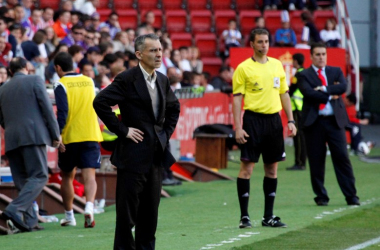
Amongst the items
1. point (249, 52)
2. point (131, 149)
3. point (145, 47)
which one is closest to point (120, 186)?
point (131, 149)

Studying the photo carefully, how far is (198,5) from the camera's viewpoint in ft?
88.0

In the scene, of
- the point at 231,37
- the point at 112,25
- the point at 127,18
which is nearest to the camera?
the point at 112,25

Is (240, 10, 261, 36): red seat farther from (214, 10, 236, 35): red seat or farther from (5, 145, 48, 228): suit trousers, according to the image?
(5, 145, 48, 228): suit trousers

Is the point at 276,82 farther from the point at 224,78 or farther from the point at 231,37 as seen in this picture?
the point at 231,37

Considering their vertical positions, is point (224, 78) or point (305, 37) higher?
point (305, 37)

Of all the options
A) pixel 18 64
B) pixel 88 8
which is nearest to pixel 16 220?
pixel 18 64

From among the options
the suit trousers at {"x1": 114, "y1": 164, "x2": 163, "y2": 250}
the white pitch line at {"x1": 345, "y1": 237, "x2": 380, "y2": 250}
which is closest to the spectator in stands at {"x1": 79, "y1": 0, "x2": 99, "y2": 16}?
the white pitch line at {"x1": 345, "y1": 237, "x2": 380, "y2": 250}

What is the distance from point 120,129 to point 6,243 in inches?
109

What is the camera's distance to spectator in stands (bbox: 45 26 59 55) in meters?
17.9

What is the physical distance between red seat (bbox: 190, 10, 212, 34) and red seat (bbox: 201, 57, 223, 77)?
1061mm

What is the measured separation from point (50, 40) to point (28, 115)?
26.2ft

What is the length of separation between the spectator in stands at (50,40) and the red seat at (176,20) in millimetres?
7997

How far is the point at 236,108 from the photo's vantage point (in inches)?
388

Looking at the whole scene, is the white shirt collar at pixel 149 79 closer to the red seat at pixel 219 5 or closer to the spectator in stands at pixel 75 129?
the spectator in stands at pixel 75 129
